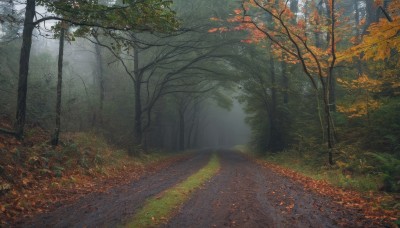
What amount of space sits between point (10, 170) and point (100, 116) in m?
12.4

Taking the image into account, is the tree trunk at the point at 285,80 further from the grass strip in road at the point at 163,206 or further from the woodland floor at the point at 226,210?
the grass strip in road at the point at 163,206

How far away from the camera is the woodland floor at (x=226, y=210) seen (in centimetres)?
651

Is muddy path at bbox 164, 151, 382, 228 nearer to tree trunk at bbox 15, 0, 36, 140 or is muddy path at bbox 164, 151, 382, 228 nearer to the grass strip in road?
the grass strip in road

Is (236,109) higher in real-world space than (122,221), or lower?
higher

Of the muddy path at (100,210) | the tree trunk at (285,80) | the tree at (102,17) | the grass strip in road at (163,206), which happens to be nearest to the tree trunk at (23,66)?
the tree at (102,17)

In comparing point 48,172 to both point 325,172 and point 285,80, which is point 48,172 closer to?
point 325,172

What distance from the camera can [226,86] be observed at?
30094mm

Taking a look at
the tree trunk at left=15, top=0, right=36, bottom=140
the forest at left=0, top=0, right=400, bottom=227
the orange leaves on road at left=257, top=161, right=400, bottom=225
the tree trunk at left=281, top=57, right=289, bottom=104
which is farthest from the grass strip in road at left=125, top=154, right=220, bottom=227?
the tree trunk at left=281, top=57, right=289, bottom=104

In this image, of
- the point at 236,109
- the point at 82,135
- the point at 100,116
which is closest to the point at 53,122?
Answer: the point at 82,135

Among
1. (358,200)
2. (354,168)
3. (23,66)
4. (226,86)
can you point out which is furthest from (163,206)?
(226,86)

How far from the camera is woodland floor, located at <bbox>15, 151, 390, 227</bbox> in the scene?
6.51 meters

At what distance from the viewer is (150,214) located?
7.11 metres

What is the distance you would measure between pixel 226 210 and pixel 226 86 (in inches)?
913

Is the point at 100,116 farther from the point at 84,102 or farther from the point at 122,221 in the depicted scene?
the point at 122,221
